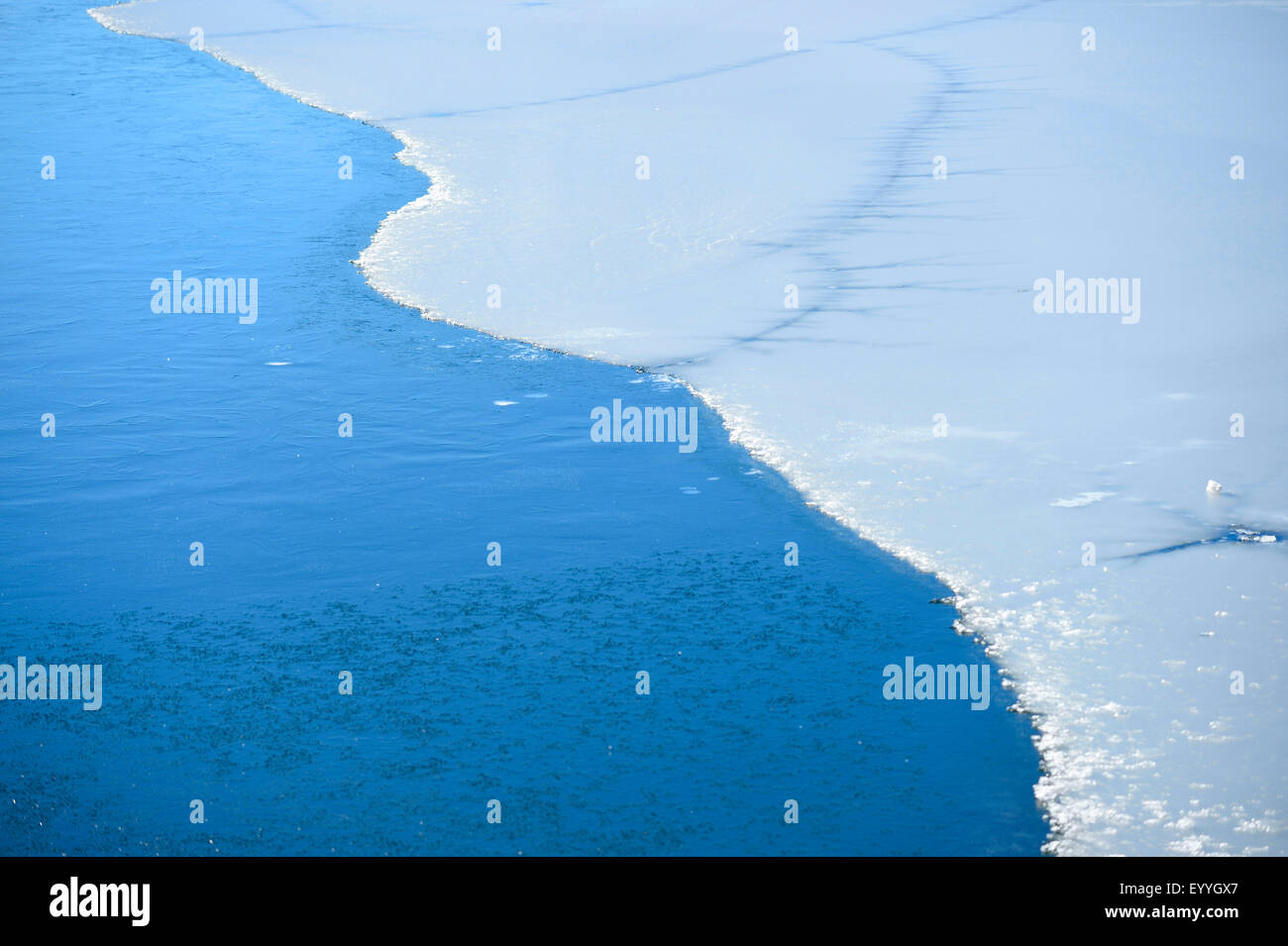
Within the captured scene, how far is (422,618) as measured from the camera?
13.4ft

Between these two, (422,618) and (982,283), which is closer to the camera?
(422,618)

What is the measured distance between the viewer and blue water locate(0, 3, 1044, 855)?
324 centimetres

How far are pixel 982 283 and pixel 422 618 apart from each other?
12.4ft

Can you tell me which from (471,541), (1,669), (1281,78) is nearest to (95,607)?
(1,669)

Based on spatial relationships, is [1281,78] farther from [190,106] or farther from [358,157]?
[190,106]

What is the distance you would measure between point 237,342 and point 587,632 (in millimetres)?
3264

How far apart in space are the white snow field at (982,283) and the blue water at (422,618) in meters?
0.29

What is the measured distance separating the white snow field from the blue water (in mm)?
285

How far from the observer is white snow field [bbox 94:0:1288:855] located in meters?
3.76

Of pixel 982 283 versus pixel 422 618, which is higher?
pixel 982 283

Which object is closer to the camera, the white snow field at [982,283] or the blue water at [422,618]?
the blue water at [422,618]

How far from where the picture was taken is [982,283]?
6.59 metres

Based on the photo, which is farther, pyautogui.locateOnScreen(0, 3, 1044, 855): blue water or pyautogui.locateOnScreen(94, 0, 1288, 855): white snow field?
pyautogui.locateOnScreen(94, 0, 1288, 855): white snow field

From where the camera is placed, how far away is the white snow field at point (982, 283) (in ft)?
12.3
